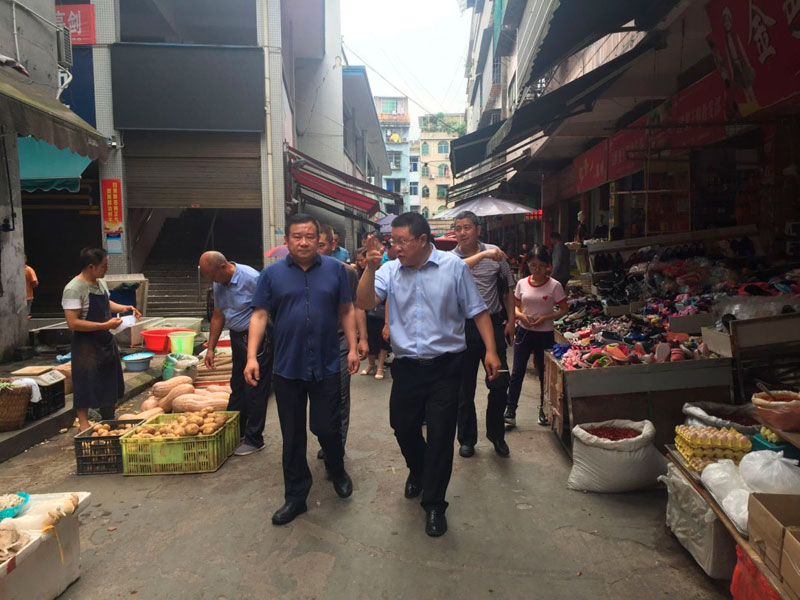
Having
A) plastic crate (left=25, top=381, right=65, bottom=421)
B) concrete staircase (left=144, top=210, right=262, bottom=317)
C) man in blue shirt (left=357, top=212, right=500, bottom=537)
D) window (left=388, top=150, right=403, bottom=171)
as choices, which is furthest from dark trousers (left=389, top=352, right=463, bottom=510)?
window (left=388, top=150, right=403, bottom=171)

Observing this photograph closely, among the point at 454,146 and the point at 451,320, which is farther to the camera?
the point at 454,146

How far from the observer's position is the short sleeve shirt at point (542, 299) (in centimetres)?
530

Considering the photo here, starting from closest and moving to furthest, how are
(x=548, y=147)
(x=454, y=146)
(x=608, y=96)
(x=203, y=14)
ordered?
(x=608, y=96) → (x=454, y=146) → (x=548, y=147) → (x=203, y=14)

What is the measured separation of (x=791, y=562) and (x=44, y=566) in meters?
3.26

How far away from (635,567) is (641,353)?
2.17 meters

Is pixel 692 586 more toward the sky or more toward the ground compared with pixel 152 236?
more toward the ground

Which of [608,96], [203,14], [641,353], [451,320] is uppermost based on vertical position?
[203,14]

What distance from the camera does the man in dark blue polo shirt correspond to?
364 centimetres

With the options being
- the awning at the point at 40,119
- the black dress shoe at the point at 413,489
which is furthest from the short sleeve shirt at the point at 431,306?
the awning at the point at 40,119

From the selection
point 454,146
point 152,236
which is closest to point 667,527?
point 454,146

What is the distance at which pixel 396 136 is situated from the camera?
194 ft

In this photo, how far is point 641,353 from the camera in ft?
15.7

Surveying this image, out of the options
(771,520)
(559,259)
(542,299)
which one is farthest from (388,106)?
(771,520)

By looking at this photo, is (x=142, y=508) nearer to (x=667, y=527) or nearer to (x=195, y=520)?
(x=195, y=520)
